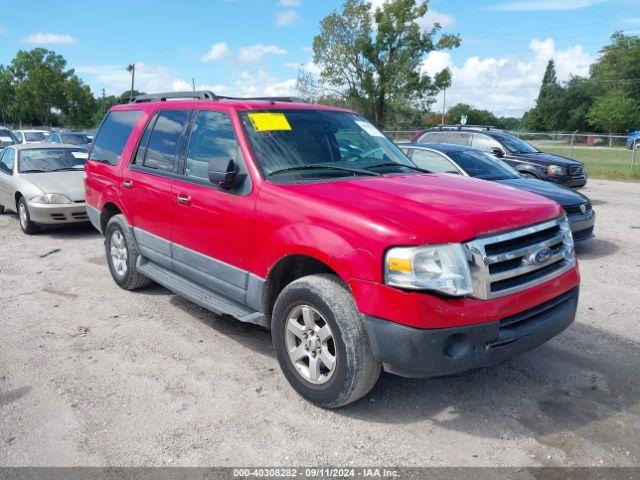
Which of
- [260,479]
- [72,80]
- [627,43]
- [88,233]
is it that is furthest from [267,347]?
[627,43]

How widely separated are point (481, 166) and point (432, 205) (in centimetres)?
548

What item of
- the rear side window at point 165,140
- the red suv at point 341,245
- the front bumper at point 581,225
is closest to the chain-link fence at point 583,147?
the front bumper at point 581,225

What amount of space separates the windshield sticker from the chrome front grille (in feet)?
6.28

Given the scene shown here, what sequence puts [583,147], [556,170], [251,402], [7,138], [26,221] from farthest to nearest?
[583,147] < [7,138] < [556,170] < [26,221] < [251,402]

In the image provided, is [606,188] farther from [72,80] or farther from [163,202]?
[72,80]

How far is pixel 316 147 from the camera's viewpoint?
4258 mm

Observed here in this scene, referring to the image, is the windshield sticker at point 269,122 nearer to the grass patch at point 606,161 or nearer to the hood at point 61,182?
the hood at point 61,182

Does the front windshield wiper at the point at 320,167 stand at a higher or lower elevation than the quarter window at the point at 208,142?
lower

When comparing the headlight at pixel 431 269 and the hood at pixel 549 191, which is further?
the hood at pixel 549 191

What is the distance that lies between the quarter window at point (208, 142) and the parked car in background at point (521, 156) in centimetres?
819

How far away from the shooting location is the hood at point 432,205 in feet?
9.91

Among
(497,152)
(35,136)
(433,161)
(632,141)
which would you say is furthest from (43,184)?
(632,141)

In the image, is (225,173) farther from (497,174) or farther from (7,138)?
(7,138)

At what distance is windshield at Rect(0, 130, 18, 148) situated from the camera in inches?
919
